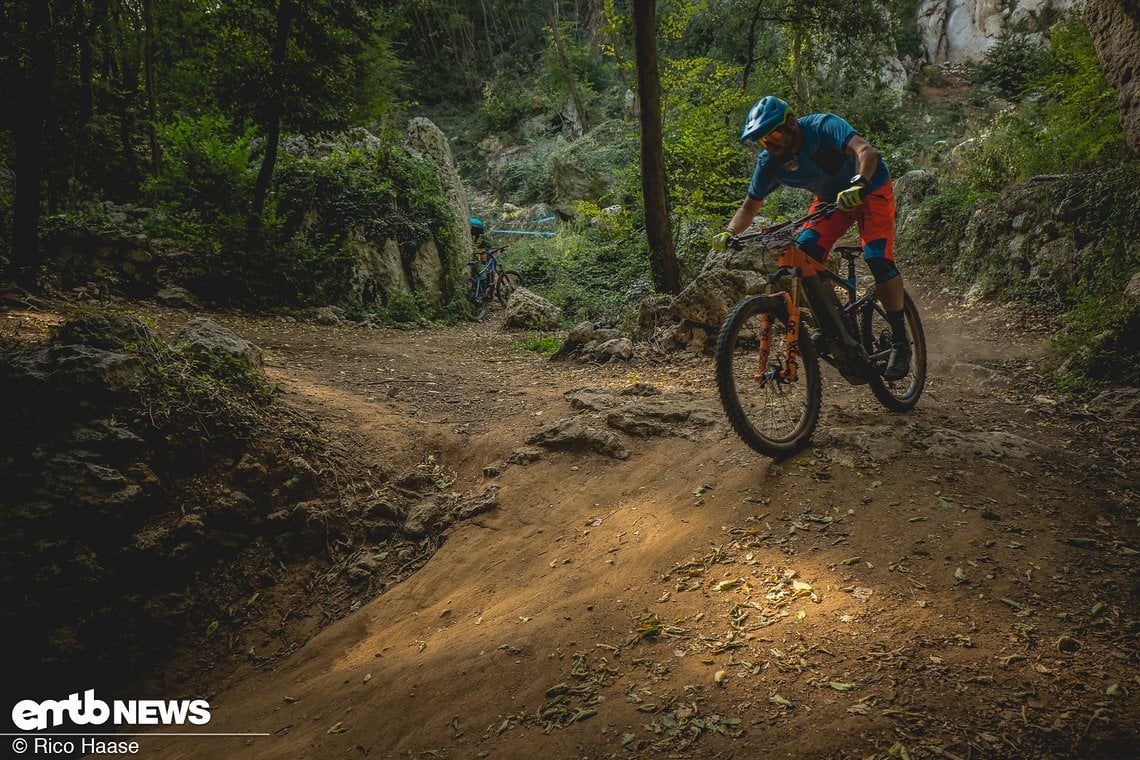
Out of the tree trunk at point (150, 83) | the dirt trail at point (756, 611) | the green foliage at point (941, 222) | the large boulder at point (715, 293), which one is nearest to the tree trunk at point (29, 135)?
the dirt trail at point (756, 611)

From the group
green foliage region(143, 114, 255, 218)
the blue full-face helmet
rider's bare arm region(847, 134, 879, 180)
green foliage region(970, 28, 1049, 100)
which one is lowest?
rider's bare arm region(847, 134, 879, 180)

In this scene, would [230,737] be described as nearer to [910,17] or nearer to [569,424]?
[569,424]

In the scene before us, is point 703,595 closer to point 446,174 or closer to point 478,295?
point 478,295

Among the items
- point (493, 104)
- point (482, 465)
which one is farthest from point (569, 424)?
point (493, 104)

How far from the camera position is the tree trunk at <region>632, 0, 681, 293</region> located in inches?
307

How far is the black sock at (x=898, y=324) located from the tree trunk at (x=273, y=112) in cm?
948

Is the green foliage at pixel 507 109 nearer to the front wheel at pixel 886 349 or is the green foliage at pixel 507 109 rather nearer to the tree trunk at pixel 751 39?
the tree trunk at pixel 751 39

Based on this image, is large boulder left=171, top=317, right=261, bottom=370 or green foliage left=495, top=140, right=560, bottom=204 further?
green foliage left=495, top=140, right=560, bottom=204

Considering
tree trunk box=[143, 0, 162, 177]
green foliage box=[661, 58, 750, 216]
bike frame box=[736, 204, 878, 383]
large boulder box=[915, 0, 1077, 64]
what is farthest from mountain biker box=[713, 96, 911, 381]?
large boulder box=[915, 0, 1077, 64]

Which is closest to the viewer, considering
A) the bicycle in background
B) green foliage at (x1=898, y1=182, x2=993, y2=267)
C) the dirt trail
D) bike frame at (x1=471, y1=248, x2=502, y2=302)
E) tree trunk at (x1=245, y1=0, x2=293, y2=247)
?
the dirt trail

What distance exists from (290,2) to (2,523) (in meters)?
8.61

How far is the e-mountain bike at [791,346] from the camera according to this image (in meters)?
3.46

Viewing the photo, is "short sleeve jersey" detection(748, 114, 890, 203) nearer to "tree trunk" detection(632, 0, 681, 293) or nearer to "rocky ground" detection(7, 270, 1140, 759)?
"rocky ground" detection(7, 270, 1140, 759)

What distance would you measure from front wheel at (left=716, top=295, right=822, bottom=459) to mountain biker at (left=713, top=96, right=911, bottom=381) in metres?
0.51
